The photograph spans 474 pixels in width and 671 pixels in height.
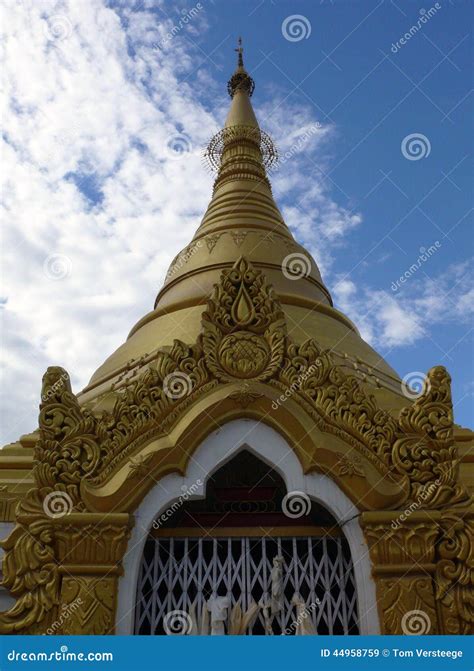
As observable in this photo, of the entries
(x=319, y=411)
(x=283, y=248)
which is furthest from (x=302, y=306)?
(x=319, y=411)

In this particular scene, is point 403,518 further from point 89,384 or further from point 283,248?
point 283,248

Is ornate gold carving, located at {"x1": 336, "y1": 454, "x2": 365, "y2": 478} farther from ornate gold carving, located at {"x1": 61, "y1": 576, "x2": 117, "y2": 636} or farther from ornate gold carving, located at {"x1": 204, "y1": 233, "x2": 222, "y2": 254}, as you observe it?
ornate gold carving, located at {"x1": 204, "y1": 233, "x2": 222, "y2": 254}

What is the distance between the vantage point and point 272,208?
1681 centimetres

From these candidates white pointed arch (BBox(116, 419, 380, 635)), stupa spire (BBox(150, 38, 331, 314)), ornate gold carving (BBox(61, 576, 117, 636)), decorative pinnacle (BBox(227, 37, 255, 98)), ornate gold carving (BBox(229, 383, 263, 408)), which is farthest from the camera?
decorative pinnacle (BBox(227, 37, 255, 98))
